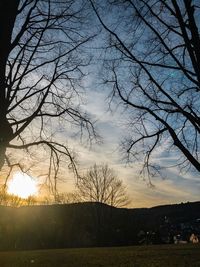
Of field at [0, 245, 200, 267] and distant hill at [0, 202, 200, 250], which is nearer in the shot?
field at [0, 245, 200, 267]

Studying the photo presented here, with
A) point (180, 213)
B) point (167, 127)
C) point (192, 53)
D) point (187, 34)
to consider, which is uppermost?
point (180, 213)

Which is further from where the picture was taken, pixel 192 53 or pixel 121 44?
pixel 121 44

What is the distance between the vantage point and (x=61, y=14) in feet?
28.7

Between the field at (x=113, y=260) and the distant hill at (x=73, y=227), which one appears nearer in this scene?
the field at (x=113, y=260)

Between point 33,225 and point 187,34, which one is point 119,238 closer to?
point 33,225

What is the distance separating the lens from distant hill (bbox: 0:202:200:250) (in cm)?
4922

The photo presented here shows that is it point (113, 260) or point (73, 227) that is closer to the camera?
point (113, 260)

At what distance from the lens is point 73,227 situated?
185 feet

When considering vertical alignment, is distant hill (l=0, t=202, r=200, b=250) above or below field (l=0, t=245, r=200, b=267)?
above

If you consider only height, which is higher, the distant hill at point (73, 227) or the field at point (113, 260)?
the distant hill at point (73, 227)

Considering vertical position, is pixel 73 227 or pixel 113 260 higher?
pixel 73 227

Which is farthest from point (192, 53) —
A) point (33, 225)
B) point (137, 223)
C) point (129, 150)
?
point (137, 223)

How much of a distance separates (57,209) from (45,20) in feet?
170

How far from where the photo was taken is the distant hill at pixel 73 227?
49.2 m
